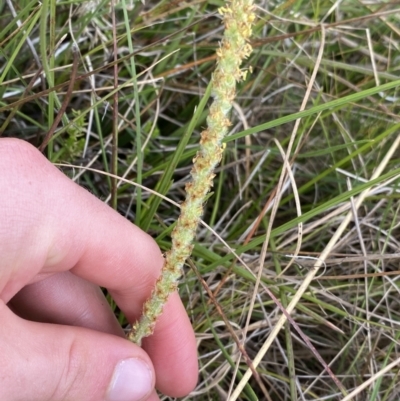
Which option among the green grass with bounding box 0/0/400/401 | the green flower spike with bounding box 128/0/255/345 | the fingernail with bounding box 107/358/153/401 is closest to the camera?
the green flower spike with bounding box 128/0/255/345

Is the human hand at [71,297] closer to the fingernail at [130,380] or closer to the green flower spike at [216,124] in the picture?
the fingernail at [130,380]

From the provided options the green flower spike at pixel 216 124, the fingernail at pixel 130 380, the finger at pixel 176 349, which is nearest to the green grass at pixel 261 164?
the finger at pixel 176 349

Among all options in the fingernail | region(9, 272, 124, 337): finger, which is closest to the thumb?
the fingernail

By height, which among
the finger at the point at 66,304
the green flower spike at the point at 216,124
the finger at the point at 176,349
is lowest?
the finger at the point at 176,349

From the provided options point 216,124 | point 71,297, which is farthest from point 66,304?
point 216,124

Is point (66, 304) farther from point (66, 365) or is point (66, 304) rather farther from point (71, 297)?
point (66, 365)

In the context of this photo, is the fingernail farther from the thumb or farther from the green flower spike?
the green flower spike

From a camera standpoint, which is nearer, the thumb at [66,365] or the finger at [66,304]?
the thumb at [66,365]
